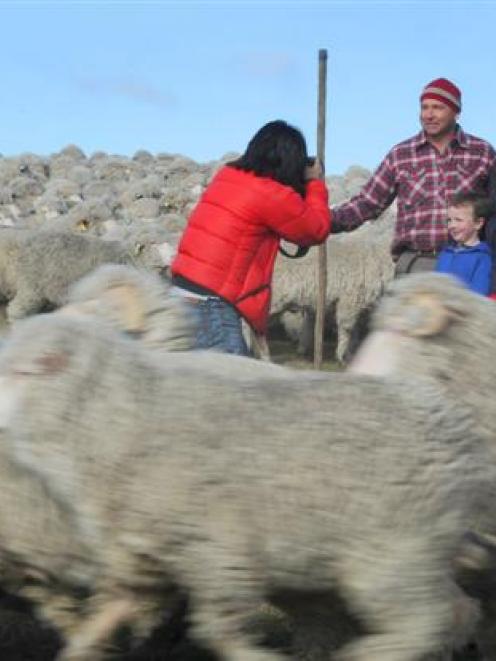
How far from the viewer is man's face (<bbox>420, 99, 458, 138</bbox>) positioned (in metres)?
5.87

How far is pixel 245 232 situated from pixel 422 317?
80.6 inches

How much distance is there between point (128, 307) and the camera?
3.87 metres

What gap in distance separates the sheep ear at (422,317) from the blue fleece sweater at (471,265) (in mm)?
1889

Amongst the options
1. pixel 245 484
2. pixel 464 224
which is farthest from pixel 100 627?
pixel 464 224

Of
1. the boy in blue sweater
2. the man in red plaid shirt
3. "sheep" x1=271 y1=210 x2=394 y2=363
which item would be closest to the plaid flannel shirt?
the man in red plaid shirt

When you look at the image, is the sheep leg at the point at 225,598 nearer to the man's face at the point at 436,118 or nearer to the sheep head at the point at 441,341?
the sheep head at the point at 441,341

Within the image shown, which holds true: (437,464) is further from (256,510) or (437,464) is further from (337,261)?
(337,261)

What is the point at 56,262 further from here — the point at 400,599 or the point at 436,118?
the point at 400,599

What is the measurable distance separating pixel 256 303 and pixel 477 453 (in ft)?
8.24

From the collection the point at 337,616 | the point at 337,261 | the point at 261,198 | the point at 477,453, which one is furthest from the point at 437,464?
the point at 337,261

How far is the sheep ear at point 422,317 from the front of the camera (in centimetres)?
353

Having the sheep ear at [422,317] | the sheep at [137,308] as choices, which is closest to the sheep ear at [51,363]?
the sheep at [137,308]

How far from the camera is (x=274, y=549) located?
3.08m

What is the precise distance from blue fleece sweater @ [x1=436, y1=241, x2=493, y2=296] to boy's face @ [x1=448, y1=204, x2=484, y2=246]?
4 centimetres
